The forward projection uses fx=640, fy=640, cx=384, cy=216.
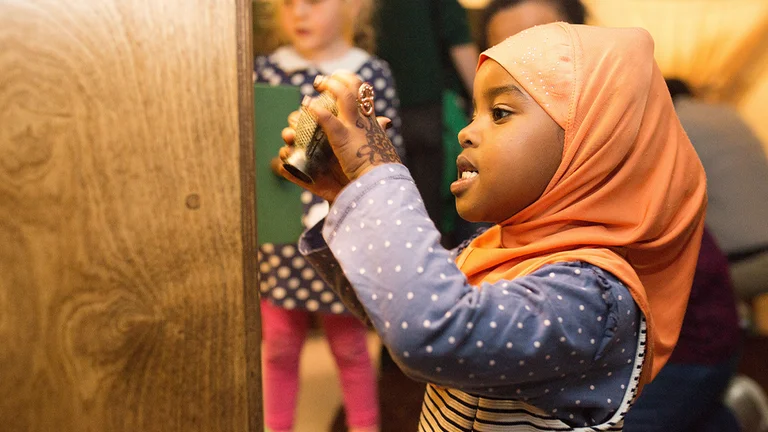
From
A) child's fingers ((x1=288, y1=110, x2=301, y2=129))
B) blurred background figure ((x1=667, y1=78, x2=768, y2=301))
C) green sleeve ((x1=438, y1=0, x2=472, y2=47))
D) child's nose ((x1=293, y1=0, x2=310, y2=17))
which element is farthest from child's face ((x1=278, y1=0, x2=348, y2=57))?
blurred background figure ((x1=667, y1=78, x2=768, y2=301))

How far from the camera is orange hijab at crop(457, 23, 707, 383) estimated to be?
65 centimetres

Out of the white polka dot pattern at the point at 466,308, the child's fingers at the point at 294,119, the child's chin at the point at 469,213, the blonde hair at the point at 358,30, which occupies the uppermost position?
the blonde hair at the point at 358,30

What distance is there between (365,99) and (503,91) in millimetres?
157

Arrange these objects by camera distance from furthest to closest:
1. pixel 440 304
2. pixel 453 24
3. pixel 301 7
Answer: pixel 453 24
pixel 301 7
pixel 440 304

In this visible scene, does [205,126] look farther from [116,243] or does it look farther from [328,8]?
[328,8]

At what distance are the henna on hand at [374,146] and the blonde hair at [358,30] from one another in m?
0.83

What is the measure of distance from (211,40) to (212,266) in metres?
0.21

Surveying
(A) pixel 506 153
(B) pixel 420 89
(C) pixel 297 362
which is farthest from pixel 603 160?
(C) pixel 297 362

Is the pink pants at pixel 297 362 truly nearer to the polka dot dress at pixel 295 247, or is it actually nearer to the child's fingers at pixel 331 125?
the polka dot dress at pixel 295 247

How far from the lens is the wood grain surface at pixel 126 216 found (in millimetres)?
570

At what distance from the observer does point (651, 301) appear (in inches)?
29.5

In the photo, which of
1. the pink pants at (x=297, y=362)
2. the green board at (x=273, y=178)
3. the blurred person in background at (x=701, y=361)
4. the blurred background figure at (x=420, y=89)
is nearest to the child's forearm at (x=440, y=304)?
the green board at (x=273, y=178)

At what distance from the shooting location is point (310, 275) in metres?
1.39

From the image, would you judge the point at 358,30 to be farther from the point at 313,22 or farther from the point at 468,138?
the point at 468,138
